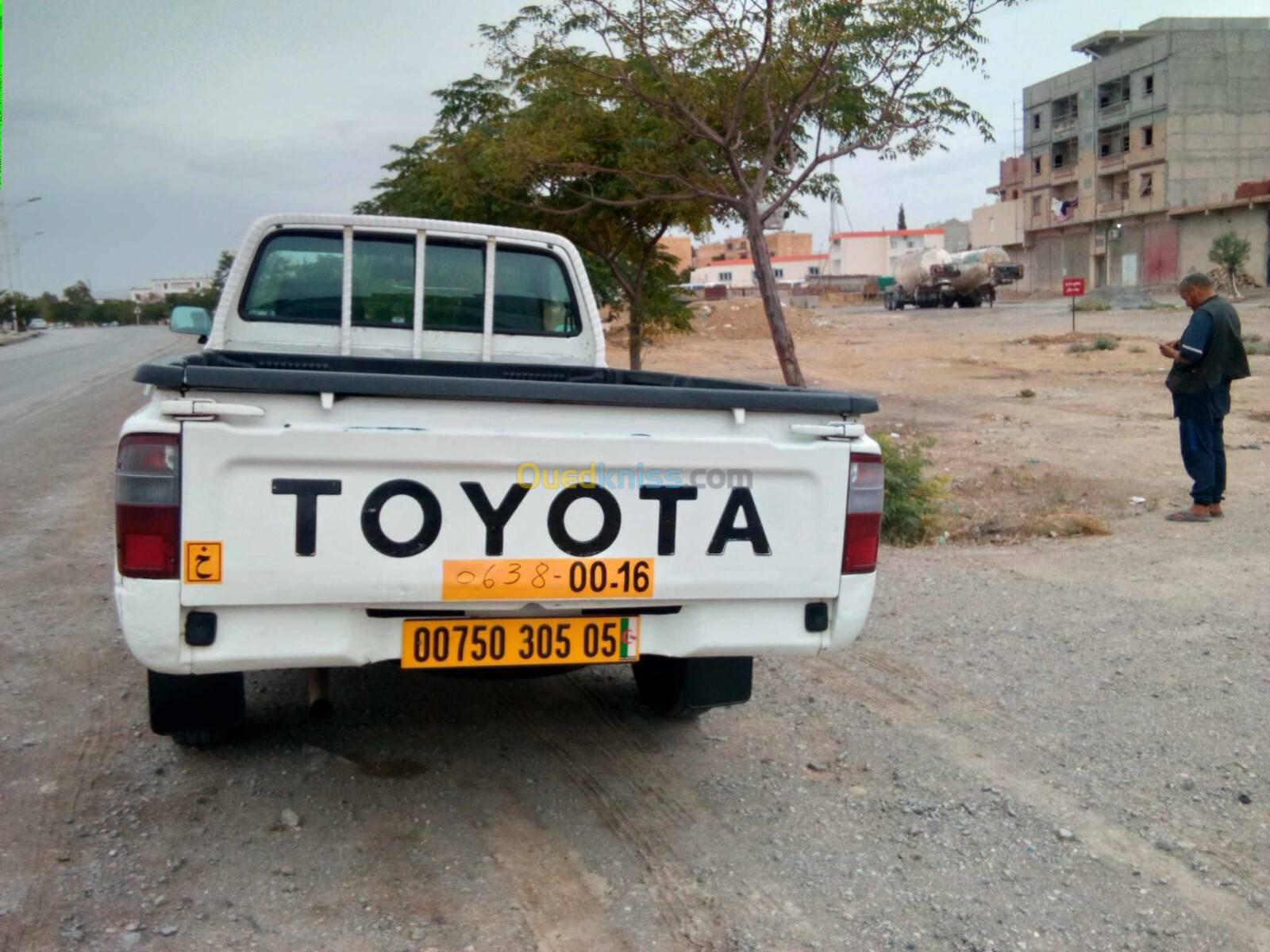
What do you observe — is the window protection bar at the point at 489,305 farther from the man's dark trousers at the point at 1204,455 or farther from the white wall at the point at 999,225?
the white wall at the point at 999,225

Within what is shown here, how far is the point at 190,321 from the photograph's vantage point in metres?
5.96

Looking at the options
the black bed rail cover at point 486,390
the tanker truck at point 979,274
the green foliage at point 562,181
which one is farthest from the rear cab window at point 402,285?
the tanker truck at point 979,274

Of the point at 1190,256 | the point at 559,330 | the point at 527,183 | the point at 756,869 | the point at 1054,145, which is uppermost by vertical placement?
the point at 1054,145

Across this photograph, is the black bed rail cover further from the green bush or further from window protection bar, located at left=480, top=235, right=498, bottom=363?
the green bush

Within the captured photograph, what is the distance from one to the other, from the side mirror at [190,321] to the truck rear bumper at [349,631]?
290cm

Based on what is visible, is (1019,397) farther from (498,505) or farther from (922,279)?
(922,279)

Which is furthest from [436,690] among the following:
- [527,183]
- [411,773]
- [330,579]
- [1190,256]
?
[1190,256]

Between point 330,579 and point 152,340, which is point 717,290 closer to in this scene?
point 152,340

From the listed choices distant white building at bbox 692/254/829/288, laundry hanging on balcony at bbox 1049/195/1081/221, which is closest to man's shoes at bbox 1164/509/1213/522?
laundry hanging on balcony at bbox 1049/195/1081/221

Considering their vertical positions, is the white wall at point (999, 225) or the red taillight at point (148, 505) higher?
the white wall at point (999, 225)

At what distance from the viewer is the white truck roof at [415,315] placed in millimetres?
5535

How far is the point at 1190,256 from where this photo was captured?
57.3 meters

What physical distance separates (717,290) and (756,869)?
76739 mm

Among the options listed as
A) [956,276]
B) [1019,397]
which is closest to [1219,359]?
[1019,397]
